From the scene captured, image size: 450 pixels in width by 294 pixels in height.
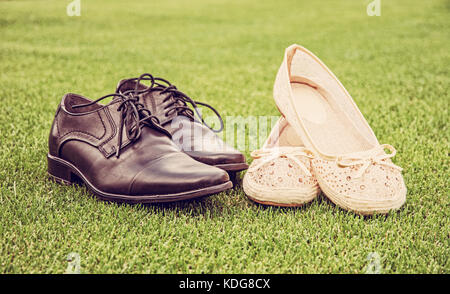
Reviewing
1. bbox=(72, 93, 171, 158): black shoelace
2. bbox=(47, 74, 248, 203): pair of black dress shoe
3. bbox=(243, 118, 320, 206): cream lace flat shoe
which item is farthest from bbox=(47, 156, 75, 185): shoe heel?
bbox=(243, 118, 320, 206): cream lace flat shoe

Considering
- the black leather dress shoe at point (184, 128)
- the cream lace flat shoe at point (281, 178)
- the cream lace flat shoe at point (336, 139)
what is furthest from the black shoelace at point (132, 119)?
the cream lace flat shoe at point (336, 139)

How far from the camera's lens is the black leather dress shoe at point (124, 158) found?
152 centimetres

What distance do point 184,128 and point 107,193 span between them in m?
0.53

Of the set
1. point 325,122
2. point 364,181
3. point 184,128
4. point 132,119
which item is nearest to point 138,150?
point 132,119

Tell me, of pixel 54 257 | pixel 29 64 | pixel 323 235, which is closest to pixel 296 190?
pixel 323 235

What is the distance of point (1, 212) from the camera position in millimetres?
1554

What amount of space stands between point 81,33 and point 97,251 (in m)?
7.51

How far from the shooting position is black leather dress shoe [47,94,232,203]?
1.52 metres

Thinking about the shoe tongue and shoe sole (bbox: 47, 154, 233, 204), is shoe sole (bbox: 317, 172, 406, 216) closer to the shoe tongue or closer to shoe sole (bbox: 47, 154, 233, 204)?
shoe sole (bbox: 47, 154, 233, 204)

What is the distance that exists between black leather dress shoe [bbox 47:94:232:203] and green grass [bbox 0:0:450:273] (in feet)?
0.30

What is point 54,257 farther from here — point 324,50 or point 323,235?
point 324,50

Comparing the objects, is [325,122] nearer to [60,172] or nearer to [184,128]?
[184,128]

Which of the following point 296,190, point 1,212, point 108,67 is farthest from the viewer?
point 108,67

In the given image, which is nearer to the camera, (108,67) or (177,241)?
(177,241)
